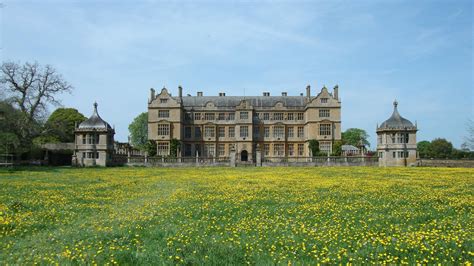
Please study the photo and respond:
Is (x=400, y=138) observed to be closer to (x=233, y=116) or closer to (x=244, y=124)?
(x=244, y=124)

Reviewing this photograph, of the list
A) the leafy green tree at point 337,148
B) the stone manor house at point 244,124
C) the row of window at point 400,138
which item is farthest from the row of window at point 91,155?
the row of window at point 400,138

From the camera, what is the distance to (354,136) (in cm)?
11588

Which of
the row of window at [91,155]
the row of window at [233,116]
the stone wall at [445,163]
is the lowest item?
the stone wall at [445,163]

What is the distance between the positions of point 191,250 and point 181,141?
199 ft

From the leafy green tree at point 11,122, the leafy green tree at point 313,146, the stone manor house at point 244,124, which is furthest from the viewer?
the stone manor house at point 244,124

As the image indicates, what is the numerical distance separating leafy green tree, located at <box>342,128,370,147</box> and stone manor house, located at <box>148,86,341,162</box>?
148 feet

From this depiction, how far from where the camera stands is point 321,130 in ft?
214

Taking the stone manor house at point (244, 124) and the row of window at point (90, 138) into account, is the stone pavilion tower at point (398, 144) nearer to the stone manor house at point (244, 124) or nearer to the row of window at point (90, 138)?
the stone manor house at point (244, 124)

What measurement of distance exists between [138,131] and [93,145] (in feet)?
138

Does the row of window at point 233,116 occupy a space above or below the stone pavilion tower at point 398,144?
above

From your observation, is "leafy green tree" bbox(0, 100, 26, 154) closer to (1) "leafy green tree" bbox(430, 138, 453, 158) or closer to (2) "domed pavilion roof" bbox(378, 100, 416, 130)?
(2) "domed pavilion roof" bbox(378, 100, 416, 130)

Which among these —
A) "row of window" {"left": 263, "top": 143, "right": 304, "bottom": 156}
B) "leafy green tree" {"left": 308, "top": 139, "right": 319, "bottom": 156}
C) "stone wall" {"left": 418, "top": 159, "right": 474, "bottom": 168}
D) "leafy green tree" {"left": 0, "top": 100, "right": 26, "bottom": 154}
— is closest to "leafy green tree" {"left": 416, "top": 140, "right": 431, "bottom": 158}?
"row of window" {"left": 263, "top": 143, "right": 304, "bottom": 156}

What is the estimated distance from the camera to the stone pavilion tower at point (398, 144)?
1971 inches

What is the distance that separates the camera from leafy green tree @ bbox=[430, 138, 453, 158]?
87.2 m
